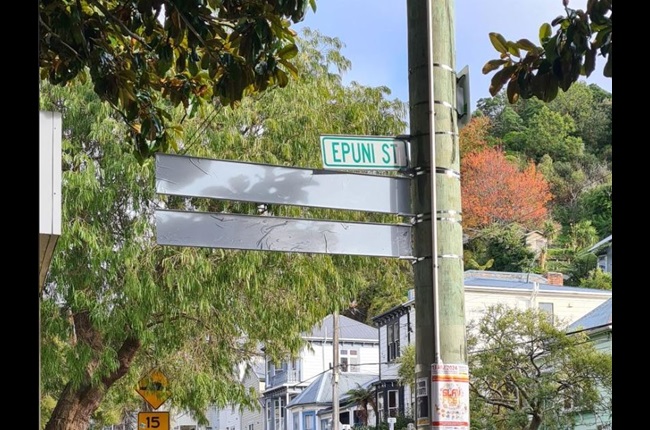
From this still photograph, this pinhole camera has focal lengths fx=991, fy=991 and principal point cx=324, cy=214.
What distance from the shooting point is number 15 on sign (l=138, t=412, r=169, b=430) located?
13.5m

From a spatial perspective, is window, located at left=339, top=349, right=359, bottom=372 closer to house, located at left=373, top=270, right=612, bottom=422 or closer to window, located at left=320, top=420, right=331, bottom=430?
window, located at left=320, top=420, right=331, bottom=430

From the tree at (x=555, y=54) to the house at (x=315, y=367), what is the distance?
140ft

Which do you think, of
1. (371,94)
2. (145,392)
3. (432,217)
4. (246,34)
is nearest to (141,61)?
(246,34)

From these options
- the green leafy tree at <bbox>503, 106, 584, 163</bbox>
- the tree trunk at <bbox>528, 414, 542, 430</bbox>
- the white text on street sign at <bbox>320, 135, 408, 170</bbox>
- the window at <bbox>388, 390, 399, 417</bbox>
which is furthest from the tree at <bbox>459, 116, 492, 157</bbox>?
the white text on street sign at <bbox>320, 135, 408, 170</bbox>

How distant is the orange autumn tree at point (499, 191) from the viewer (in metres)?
34.3

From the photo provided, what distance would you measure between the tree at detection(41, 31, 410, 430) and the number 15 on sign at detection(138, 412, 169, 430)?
83 centimetres

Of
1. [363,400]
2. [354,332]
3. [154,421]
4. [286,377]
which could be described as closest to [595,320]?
[363,400]

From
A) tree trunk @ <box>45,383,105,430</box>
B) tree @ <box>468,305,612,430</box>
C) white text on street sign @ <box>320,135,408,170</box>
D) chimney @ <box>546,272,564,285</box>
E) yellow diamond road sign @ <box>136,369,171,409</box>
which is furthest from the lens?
chimney @ <box>546,272,564,285</box>

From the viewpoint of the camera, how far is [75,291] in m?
12.9

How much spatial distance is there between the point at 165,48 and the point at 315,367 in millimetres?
47158
